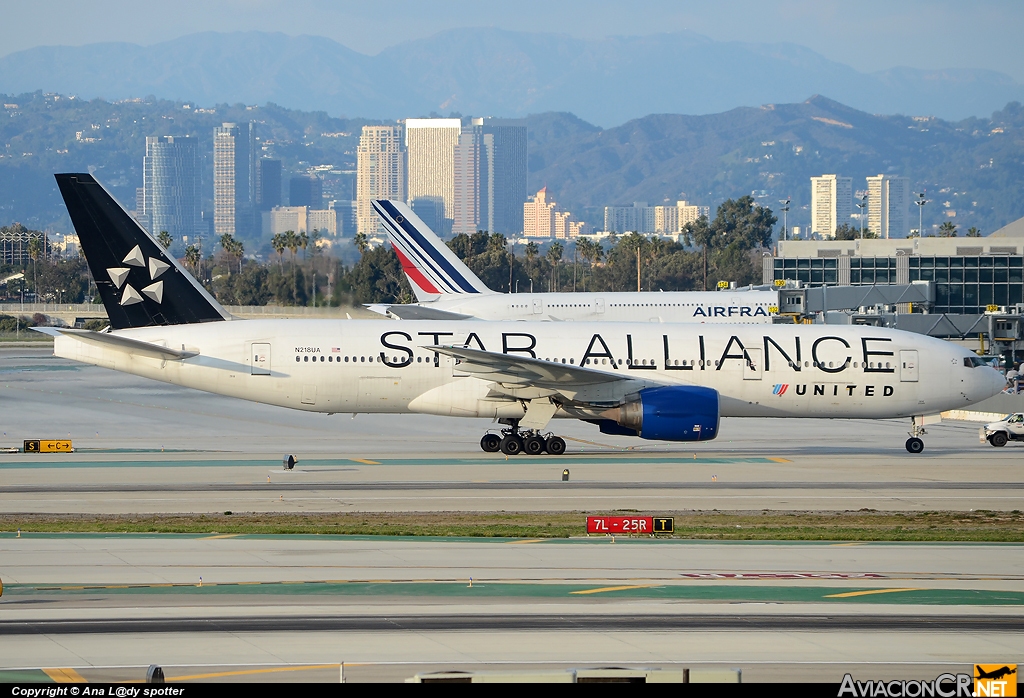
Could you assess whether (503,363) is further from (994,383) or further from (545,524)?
(994,383)

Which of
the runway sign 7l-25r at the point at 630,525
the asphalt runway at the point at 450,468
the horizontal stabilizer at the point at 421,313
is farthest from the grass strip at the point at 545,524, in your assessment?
the horizontal stabilizer at the point at 421,313

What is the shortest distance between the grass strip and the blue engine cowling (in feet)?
25.5

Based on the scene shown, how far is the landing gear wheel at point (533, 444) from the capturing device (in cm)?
3703

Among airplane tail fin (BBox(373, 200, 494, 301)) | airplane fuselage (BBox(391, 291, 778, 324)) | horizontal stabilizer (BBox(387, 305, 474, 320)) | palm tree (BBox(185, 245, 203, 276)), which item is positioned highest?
palm tree (BBox(185, 245, 203, 276))

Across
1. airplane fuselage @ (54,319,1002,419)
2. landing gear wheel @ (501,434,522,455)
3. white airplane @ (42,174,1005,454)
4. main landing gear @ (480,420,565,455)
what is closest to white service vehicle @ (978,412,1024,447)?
airplane fuselage @ (54,319,1002,419)

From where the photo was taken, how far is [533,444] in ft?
121

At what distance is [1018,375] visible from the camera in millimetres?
56156

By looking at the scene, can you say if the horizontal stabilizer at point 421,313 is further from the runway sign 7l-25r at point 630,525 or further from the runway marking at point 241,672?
the runway marking at point 241,672

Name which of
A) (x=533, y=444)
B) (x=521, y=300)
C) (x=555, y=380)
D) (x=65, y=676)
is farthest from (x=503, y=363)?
(x=521, y=300)

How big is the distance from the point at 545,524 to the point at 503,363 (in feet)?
33.7

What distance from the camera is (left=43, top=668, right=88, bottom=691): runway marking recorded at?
44.6 feet

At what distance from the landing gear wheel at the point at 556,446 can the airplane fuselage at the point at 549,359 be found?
1.05 metres

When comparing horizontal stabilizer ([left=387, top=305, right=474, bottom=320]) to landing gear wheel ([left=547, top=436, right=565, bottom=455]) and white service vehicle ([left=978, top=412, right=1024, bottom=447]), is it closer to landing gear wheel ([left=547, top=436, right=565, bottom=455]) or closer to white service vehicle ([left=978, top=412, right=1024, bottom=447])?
landing gear wheel ([left=547, top=436, right=565, bottom=455])

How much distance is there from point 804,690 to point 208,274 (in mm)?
158376
